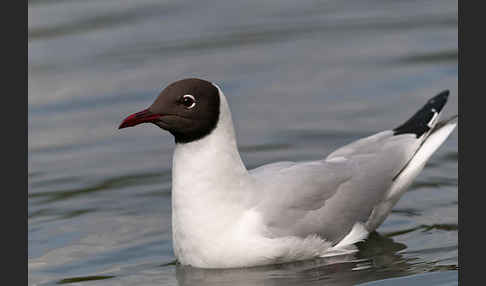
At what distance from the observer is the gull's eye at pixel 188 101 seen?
806cm

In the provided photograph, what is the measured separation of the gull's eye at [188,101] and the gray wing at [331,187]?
84 centimetres

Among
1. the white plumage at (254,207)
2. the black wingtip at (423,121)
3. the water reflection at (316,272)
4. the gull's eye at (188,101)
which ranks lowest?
the water reflection at (316,272)

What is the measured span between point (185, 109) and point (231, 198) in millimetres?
738

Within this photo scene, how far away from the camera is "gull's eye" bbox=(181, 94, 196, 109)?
8062mm

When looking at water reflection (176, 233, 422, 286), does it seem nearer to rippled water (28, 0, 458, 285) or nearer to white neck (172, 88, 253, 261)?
rippled water (28, 0, 458, 285)

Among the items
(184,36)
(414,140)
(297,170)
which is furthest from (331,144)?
(184,36)

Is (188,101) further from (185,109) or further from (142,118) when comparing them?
(142,118)

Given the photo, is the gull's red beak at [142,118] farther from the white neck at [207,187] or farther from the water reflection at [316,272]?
the water reflection at [316,272]

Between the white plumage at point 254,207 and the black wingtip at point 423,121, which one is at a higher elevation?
the black wingtip at point 423,121

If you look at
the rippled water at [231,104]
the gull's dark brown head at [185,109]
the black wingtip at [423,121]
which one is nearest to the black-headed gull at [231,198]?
the gull's dark brown head at [185,109]

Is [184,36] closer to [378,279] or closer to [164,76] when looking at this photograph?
[164,76]

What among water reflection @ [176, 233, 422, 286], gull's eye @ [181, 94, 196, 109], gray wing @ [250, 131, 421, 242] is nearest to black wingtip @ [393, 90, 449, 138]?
gray wing @ [250, 131, 421, 242]

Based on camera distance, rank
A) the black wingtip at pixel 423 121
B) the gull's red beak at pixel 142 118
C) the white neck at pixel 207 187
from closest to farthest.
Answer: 1. the gull's red beak at pixel 142 118
2. the white neck at pixel 207 187
3. the black wingtip at pixel 423 121

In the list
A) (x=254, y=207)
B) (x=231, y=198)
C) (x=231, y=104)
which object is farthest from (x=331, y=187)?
(x=231, y=104)
